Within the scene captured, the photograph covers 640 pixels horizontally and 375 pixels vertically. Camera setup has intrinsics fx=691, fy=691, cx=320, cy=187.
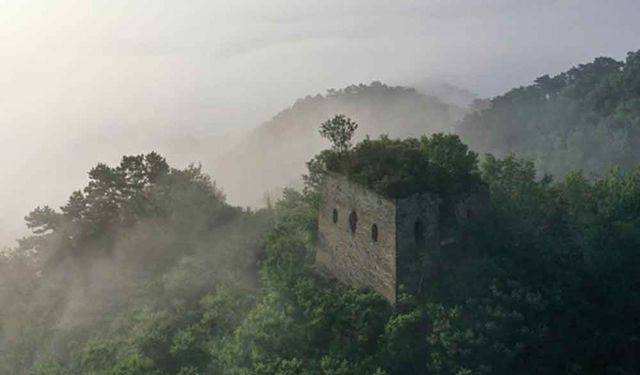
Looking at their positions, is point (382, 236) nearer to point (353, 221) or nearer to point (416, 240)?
point (416, 240)

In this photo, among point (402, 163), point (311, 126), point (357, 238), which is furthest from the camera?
point (311, 126)

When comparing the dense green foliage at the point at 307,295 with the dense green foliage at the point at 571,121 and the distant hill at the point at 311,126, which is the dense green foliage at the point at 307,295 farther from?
the distant hill at the point at 311,126

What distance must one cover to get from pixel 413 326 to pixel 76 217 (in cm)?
2632

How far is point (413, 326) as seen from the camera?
21.5 metres

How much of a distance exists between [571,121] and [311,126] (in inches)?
1896

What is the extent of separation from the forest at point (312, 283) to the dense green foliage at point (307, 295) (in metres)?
0.07

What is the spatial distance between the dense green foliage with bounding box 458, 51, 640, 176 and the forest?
104 ft

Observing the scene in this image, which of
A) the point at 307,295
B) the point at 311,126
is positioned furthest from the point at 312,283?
the point at 311,126

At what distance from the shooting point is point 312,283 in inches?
1004

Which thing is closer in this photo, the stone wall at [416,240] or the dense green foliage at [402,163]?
the stone wall at [416,240]

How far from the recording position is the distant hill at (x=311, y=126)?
101812 mm

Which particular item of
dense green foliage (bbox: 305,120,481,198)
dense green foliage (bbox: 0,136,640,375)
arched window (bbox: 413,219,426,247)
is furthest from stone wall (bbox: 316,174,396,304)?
arched window (bbox: 413,219,426,247)

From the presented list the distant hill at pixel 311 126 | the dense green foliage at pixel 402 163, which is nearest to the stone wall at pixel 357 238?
the dense green foliage at pixel 402 163

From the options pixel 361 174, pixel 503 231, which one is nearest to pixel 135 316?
pixel 361 174
